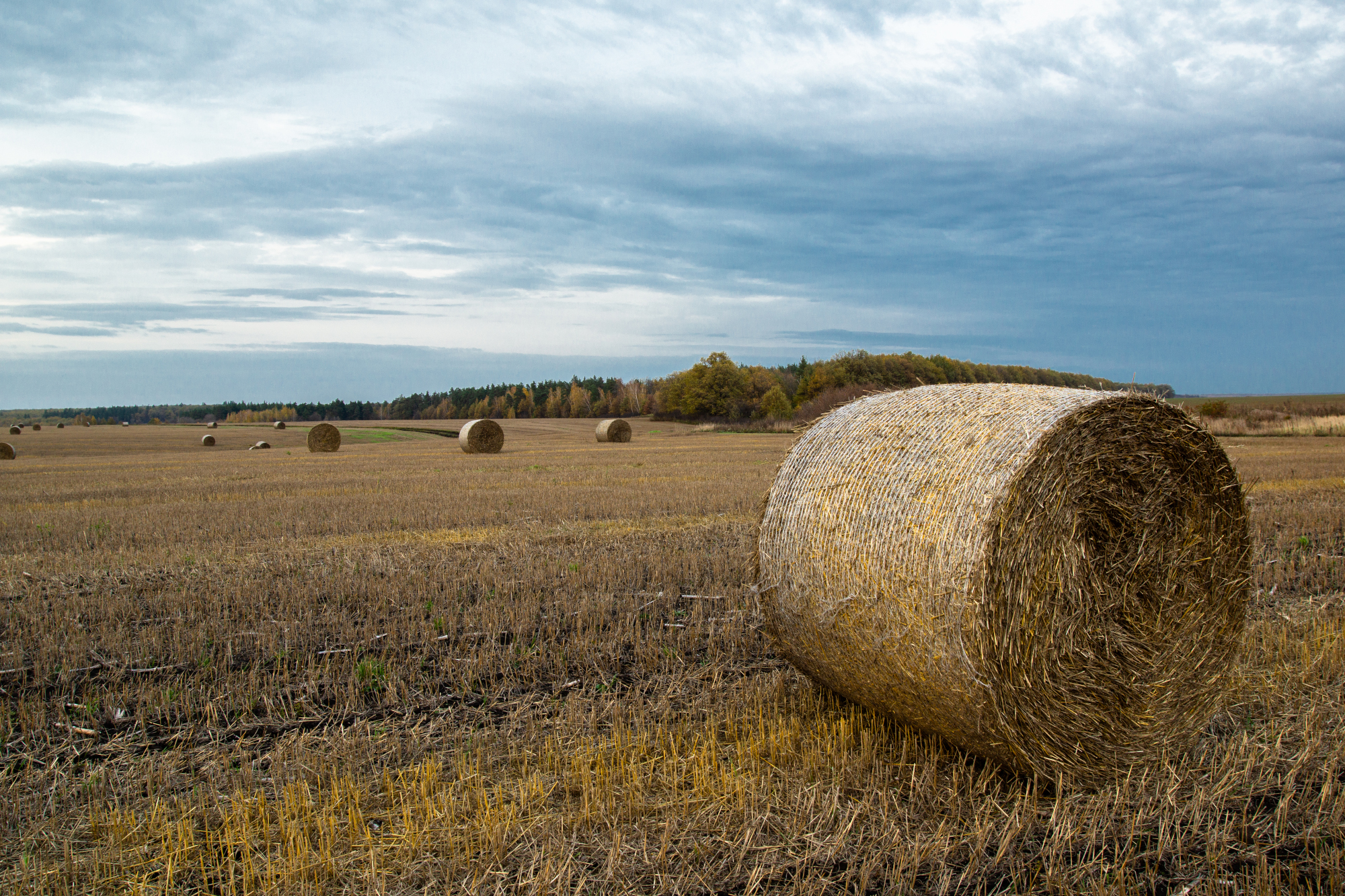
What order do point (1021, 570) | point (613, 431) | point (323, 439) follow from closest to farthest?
point (1021, 570)
point (323, 439)
point (613, 431)

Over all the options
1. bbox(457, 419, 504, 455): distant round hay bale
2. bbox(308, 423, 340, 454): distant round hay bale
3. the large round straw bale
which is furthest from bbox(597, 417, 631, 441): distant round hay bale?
the large round straw bale

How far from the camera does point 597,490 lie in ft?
54.3

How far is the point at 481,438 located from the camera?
34219 mm

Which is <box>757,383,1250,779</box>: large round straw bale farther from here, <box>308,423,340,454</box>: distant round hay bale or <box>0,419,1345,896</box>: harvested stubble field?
<box>308,423,340,454</box>: distant round hay bale

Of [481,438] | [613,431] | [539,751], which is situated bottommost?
[539,751]

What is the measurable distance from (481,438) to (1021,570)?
31592mm

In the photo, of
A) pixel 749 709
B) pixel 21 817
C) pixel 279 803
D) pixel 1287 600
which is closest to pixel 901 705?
pixel 749 709

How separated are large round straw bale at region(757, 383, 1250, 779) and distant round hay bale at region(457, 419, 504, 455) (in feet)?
97.4

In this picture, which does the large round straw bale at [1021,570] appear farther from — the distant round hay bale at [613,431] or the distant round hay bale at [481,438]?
the distant round hay bale at [613,431]

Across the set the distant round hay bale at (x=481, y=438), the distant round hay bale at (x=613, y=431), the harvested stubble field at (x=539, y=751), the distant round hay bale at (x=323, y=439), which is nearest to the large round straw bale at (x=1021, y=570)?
the harvested stubble field at (x=539, y=751)

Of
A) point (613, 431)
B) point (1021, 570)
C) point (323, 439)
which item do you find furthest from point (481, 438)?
point (1021, 570)

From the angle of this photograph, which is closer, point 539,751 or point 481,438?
point 539,751

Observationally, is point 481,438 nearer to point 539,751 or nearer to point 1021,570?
point 539,751

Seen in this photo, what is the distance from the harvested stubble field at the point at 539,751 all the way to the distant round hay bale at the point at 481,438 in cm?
2374
